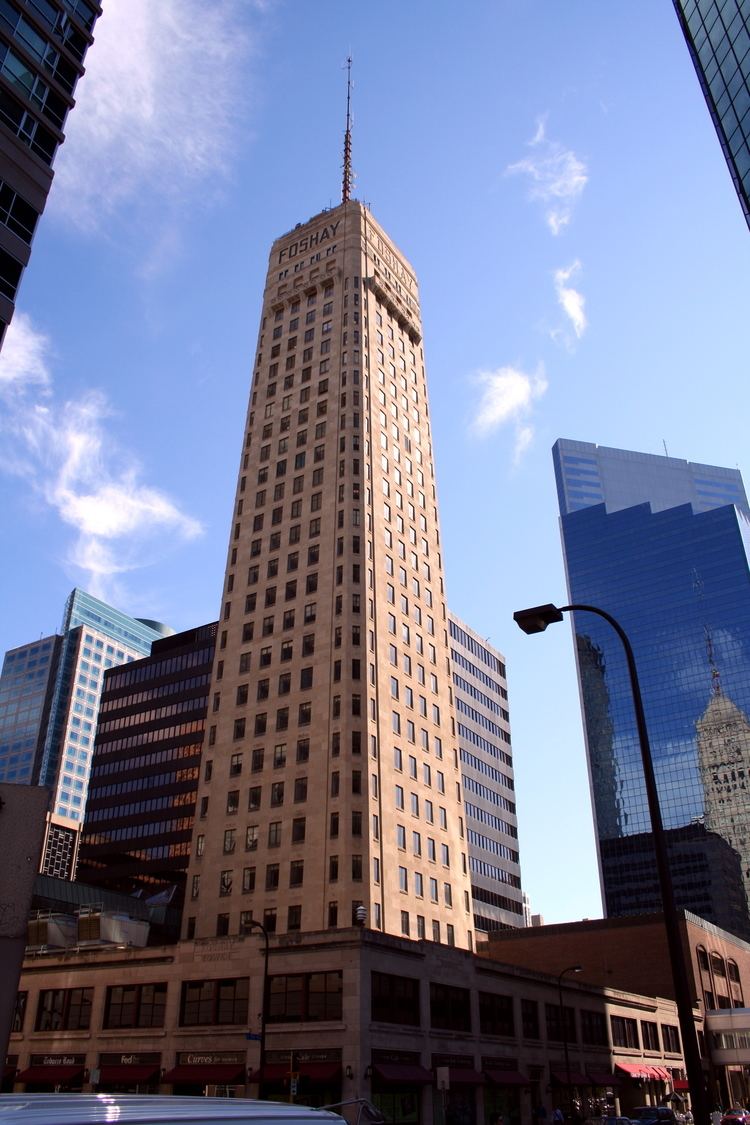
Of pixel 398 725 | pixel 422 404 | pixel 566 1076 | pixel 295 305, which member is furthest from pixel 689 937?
pixel 295 305

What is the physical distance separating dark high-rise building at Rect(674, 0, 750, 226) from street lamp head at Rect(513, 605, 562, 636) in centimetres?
5491

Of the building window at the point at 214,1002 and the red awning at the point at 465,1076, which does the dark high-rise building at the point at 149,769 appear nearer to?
the building window at the point at 214,1002

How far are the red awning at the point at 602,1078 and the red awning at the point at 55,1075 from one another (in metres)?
37.4

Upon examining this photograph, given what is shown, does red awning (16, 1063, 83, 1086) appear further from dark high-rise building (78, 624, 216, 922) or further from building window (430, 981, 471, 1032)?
dark high-rise building (78, 624, 216, 922)

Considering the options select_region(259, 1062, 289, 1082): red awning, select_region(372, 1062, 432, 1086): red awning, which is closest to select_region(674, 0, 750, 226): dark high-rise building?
select_region(372, 1062, 432, 1086): red awning

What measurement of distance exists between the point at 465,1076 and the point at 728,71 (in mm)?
69286

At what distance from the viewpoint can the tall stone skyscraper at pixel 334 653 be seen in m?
64.8

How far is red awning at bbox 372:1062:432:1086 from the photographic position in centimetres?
4753

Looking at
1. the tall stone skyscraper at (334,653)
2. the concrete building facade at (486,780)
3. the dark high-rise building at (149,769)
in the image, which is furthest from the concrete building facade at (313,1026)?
the dark high-rise building at (149,769)

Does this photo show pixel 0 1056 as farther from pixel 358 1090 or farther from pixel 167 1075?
pixel 167 1075

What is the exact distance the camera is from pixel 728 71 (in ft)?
204

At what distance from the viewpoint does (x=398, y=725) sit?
71875mm

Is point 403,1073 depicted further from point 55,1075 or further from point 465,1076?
point 55,1075

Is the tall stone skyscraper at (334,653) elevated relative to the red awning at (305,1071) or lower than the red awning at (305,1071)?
elevated
